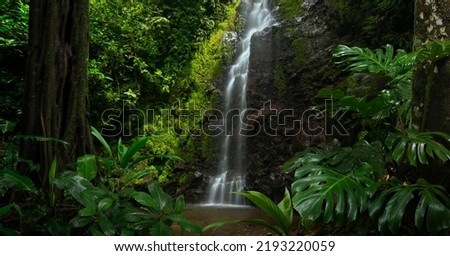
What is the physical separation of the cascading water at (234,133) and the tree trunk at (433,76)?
4247 mm

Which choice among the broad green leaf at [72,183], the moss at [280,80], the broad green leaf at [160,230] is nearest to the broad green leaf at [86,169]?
the broad green leaf at [72,183]

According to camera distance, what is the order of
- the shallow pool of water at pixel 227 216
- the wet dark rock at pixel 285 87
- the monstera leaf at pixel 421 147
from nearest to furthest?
the monstera leaf at pixel 421 147
the shallow pool of water at pixel 227 216
the wet dark rock at pixel 285 87

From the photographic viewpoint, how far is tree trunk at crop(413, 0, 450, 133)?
186 cm

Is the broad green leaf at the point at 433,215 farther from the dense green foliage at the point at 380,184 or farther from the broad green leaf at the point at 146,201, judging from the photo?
the broad green leaf at the point at 146,201

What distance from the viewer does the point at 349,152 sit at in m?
2.07

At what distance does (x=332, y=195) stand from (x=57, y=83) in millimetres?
2088

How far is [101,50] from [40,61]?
4181mm

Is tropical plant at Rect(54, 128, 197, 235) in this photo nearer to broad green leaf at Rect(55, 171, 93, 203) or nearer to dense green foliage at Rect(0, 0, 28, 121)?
broad green leaf at Rect(55, 171, 93, 203)

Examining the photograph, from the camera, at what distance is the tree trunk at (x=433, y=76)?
6.12 ft

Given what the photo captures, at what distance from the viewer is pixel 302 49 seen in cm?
700

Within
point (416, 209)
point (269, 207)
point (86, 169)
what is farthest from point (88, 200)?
point (416, 209)

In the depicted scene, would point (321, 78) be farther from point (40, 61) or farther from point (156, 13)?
point (40, 61)
